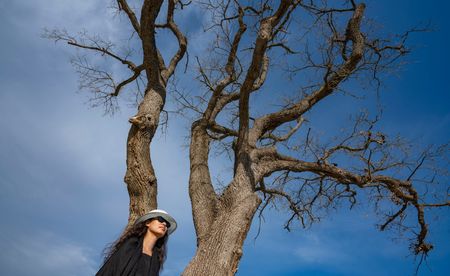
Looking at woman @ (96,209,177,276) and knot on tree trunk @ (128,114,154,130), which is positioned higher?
knot on tree trunk @ (128,114,154,130)

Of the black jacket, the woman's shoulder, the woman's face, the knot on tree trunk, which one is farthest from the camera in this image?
the knot on tree trunk

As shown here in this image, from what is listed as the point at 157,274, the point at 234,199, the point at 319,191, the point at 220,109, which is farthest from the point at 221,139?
the point at 157,274

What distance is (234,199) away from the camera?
17.8 feet

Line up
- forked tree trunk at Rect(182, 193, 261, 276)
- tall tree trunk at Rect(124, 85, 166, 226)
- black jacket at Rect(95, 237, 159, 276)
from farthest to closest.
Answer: tall tree trunk at Rect(124, 85, 166, 226) < forked tree trunk at Rect(182, 193, 261, 276) < black jacket at Rect(95, 237, 159, 276)

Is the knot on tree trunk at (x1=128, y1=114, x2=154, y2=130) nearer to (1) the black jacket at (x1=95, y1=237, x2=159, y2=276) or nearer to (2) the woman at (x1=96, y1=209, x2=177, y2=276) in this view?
(2) the woman at (x1=96, y1=209, x2=177, y2=276)

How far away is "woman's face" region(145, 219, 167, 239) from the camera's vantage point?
3838 mm

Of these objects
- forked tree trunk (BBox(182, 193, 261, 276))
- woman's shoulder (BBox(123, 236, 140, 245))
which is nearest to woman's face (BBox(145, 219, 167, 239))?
woman's shoulder (BBox(123, 236, 140, 245))

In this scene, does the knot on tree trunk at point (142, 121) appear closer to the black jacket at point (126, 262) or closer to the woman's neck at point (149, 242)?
the woman's neck at point (149, 242)

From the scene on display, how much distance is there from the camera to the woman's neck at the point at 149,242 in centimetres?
370

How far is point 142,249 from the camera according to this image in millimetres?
3678

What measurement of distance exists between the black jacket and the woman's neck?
1.7 inches

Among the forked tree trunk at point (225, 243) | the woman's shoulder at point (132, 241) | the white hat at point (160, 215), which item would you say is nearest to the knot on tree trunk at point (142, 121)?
the forked tree trunk at point (225, 243)

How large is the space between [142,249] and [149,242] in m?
0.11

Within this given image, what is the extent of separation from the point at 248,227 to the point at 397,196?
296 cm
